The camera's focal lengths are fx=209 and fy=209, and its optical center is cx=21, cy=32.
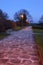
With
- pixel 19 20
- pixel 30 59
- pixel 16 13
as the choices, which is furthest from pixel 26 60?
pixel 16 13

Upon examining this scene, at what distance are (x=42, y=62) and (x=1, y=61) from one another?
1403 mm

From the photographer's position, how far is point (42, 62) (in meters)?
7.07

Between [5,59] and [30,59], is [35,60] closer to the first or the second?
[30,59]

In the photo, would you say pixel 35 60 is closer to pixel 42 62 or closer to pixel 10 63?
pixel 42 62

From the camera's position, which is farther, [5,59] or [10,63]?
[5,59]

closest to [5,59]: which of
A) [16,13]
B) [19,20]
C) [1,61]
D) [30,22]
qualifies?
[1,61]

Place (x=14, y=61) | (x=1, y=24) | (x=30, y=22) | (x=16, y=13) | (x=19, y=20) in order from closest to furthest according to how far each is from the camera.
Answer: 1. (x=14, y=61)
2. (x=1, y=24)
3. (x=19, y=20)
4. (x=16, y=13)
5. (x=30, y=22)

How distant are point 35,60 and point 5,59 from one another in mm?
1074

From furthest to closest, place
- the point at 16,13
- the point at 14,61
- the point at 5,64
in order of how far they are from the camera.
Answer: the point at 16,13 < the point at 14,61 < the point at 5,64

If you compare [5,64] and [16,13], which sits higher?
[16,13]

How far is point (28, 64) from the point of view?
22.4ft

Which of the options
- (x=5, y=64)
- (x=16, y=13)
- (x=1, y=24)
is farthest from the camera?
(x=16, y=13)

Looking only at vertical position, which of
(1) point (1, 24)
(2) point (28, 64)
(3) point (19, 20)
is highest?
(3) point (19, 20)

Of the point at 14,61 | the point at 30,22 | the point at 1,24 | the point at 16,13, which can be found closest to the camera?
the point at 14,61
